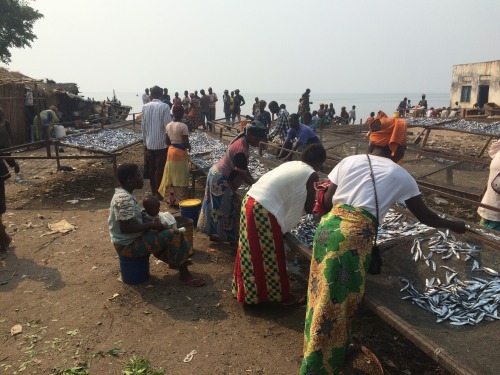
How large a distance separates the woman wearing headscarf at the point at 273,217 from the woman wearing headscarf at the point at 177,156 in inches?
142

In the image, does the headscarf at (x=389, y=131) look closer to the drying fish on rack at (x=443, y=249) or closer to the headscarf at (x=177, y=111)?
the drying fish on rack at (x=443, y=249)

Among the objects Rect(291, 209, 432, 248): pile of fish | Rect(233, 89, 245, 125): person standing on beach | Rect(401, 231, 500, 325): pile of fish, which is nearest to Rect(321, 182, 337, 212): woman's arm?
Rect(401, 231, 500, 325): pile of fish

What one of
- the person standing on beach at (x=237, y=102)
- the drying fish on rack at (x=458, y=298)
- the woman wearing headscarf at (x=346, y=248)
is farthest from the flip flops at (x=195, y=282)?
the person standing on beach at (x=237, y=102)

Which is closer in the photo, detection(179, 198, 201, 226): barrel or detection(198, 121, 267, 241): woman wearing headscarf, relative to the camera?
detection(198, 121, 267, 241): woman wearing headscarf

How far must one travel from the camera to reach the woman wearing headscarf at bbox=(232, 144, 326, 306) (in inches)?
159

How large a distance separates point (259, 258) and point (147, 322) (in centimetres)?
143

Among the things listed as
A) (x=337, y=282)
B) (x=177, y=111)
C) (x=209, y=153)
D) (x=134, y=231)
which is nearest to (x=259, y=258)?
(x=337, y=282)

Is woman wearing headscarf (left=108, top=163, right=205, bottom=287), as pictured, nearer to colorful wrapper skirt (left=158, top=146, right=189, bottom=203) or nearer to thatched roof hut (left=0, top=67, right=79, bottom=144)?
colorful wrapper skirt (left=158, top=146, right=189, bottom=203)

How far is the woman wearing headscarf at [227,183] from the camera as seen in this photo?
5.39 metres

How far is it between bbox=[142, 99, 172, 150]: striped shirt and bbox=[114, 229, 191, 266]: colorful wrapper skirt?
3633mm

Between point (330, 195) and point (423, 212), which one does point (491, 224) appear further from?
point (330, 195)

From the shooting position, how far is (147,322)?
14.2ft

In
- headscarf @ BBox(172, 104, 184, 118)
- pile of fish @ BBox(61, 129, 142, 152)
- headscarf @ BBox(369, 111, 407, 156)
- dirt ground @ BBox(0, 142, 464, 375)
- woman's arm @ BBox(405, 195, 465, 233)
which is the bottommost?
dirt ground @ BBox(0, 142, 464, 375)

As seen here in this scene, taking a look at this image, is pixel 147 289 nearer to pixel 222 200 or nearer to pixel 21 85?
pixel 222 200
